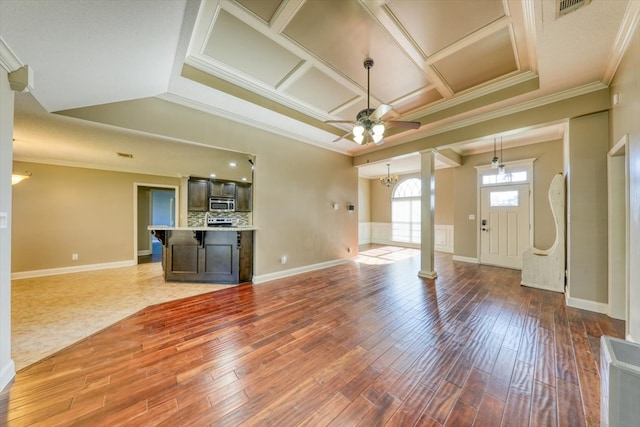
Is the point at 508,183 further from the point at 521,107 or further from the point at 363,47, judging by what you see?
the point at 363,47

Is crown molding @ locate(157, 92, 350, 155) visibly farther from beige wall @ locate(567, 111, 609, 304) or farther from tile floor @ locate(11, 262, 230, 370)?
beige wall @ locate(567, 111, 609, 304)

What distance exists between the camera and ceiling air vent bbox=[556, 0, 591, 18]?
1743mm

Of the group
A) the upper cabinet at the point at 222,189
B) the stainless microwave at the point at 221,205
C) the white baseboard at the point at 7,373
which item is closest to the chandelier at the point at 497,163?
the upper cabinet at the point at 222,189

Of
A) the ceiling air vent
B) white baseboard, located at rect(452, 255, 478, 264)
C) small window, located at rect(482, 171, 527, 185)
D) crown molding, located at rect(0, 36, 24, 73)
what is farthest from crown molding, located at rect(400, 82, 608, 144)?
crown molding, located at rect(0, 36, 24, 73)

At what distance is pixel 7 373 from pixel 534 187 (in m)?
8.24

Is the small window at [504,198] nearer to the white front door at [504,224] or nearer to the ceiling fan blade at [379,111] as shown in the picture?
the white front door at [504,224]

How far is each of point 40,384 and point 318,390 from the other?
2083 mm

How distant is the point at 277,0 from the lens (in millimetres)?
1962

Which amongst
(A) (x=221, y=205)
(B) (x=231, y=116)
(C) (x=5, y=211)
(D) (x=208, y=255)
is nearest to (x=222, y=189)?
(A) (x=221, y=205)

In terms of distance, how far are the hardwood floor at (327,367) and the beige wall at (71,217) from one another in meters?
3.93

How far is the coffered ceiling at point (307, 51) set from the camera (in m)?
1.68

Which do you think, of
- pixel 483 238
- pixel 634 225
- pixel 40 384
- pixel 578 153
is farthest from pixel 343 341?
pixel 483 238

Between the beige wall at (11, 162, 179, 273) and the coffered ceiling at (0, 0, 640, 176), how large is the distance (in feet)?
5.65

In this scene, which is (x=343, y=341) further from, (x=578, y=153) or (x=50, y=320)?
(x=578, y=153)
